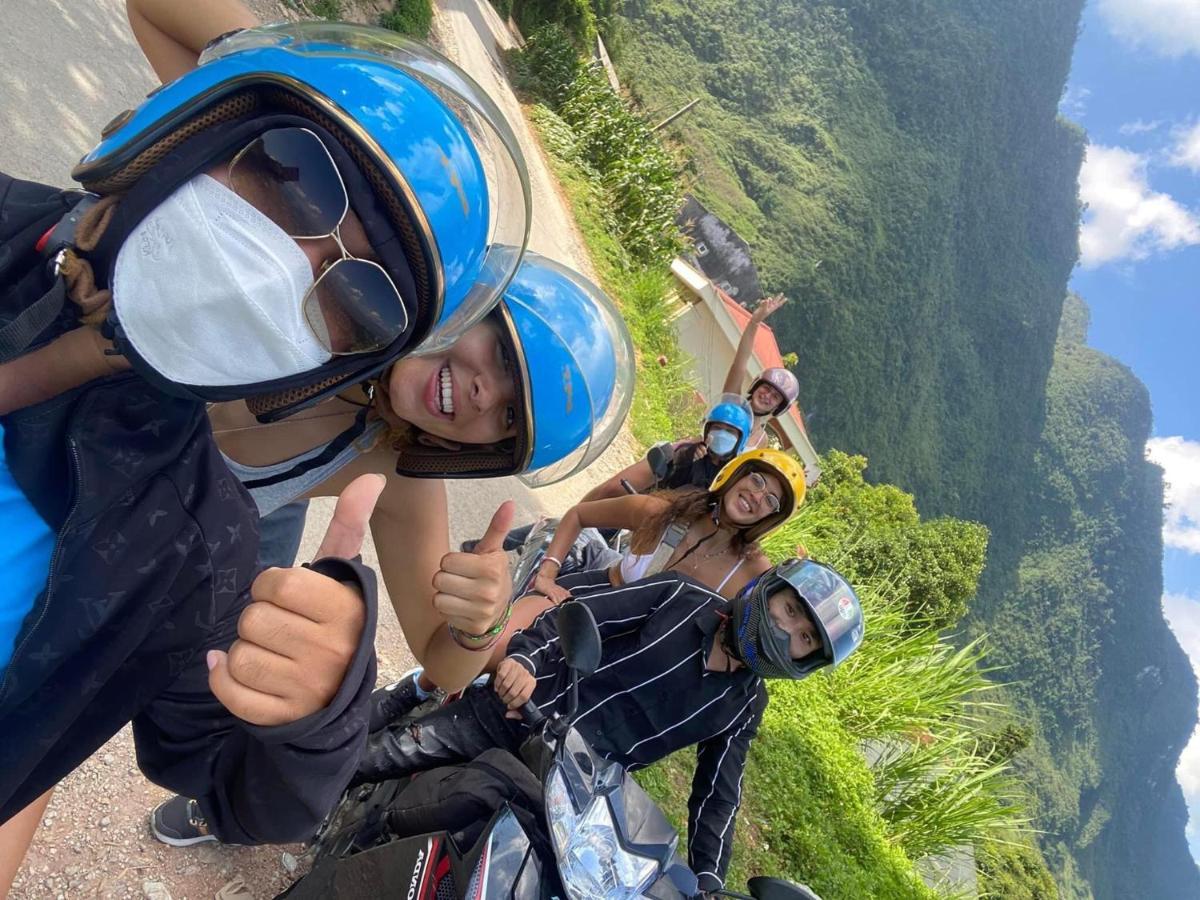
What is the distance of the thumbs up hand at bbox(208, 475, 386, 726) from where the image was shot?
83cm

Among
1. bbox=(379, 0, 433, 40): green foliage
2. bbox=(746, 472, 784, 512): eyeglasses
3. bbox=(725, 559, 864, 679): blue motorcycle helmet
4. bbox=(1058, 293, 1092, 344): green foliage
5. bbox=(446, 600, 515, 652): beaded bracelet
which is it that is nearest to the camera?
bbox=(446, 600, 515, 652): beaded bracelet

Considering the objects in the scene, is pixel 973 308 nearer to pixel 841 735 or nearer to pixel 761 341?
pixel 761 341

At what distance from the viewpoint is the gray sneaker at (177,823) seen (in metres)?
2.41

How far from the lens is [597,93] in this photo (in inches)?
625

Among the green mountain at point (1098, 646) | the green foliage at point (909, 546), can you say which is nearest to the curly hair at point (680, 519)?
the green foliage at point (909, 546)

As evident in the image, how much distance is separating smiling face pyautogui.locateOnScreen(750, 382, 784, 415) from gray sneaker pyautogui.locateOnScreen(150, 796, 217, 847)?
4629 millimetres

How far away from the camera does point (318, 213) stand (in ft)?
3.25

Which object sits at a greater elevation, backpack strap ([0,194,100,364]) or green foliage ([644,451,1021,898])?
backpack strap ([0,194,100,364])

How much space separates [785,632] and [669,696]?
1.66 ft

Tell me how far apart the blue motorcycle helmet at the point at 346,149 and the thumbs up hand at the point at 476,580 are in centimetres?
39

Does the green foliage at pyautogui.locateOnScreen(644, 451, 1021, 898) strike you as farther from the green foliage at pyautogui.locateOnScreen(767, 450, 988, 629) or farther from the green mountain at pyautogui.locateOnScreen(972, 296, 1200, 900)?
the green mountain at pyautogui.locateOnScreen(972, 296, 1200, 900)

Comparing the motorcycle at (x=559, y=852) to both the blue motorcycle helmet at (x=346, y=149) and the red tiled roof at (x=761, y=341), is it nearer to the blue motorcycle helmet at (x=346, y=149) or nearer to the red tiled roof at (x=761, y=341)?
the blue motorcycle helmet at (x=346, y=149)

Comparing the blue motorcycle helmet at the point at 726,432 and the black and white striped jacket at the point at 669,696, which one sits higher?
the blue motorcycle helmet at the point at 726,432

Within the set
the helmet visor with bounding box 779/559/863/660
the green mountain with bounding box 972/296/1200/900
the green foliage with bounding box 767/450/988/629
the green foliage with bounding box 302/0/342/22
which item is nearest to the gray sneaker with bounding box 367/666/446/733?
the helmet visor with bounding box 779/559/863/660
